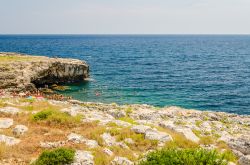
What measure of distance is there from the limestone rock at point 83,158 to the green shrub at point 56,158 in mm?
294

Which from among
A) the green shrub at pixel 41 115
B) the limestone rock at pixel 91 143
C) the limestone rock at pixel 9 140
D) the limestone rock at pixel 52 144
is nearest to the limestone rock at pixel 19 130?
the limestone rock at pixel 9 140

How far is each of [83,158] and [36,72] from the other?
52.8 m

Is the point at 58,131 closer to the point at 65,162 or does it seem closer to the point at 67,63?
the point at 65,162

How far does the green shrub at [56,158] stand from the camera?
1491cm

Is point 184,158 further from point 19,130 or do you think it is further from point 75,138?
point 19,130

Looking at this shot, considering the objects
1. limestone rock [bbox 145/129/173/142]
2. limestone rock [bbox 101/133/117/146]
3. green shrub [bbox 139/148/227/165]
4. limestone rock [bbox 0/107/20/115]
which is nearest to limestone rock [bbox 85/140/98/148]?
limestone rock [bbox 101/133/117/146]

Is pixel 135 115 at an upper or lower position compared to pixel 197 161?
lower

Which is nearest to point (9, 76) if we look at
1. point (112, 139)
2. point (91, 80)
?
point (91, 80)

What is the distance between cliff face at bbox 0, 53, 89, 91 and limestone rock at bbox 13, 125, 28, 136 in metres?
38.1

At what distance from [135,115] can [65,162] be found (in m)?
16.3

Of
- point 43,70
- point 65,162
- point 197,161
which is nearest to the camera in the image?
point 197,161

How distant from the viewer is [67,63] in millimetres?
73375

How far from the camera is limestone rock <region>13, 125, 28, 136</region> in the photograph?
785 inches

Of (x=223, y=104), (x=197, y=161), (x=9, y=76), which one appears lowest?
(x=223, y=104)
